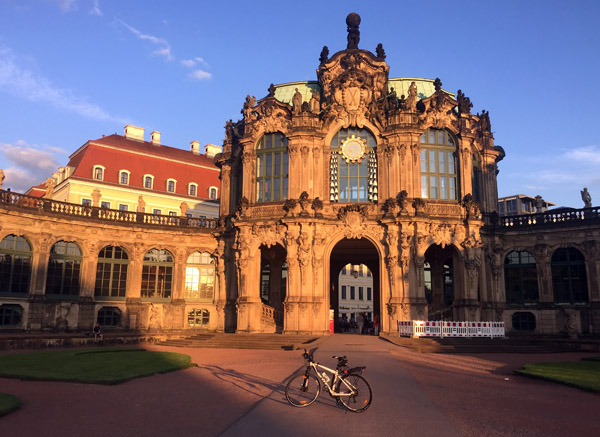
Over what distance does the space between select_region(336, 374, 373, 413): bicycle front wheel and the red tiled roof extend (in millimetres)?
56708

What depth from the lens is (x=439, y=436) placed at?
1078cm

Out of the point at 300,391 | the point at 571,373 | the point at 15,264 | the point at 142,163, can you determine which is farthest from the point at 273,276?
the point at 300,391

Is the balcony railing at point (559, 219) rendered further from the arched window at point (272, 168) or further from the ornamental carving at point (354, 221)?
the arched window at point (272, 168)

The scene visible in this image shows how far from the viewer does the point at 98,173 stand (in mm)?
64438

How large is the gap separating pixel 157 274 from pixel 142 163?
27.1m

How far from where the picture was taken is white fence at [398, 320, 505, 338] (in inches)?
1312

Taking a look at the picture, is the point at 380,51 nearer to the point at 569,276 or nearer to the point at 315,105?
the point at 315,105

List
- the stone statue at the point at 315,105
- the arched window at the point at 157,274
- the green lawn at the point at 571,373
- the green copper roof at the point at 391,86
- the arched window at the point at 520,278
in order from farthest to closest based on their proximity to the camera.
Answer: the arched window at the point at 157,274, the green copper roof at the point at 391,86, the arched window at the point at 520,278, the stone statue at the point at 315,105, the green lawn at the point at 571,373

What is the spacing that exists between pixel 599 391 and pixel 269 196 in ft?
94.0

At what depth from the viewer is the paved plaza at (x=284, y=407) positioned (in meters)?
11.4

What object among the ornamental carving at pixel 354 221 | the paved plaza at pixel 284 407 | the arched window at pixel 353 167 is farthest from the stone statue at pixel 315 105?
the paved plaza at pixel 284 407

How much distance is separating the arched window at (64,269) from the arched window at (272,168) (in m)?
15.4

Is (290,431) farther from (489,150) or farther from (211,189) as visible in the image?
(211,189)

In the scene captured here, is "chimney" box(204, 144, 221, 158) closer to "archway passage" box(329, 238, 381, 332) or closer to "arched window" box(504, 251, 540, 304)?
"archway passage" box(329, 238, 381, 332)
